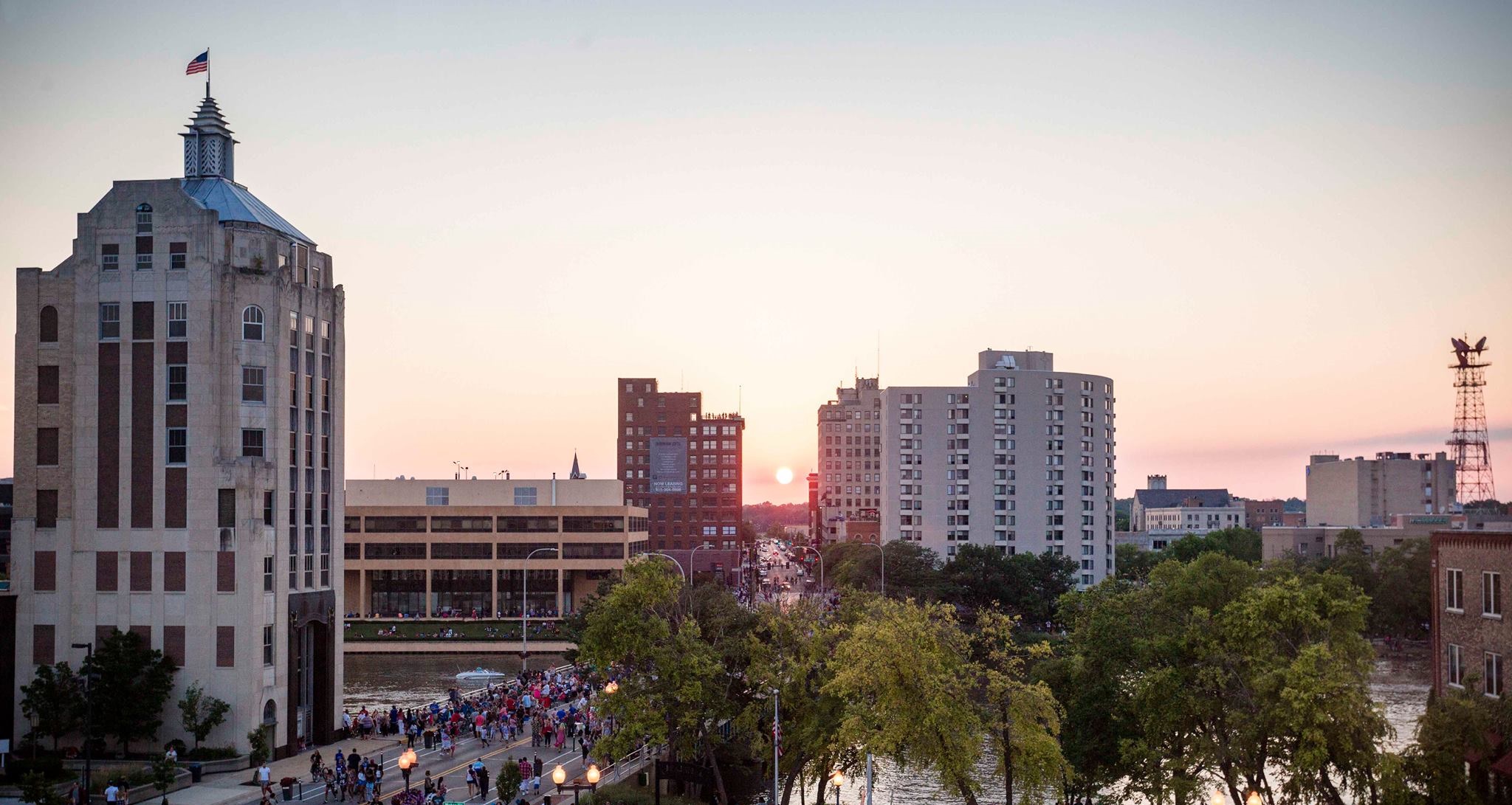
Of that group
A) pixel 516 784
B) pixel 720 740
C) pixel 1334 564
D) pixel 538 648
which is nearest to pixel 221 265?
pixel 516 784

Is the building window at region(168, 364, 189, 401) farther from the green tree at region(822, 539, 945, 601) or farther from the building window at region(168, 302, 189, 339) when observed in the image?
the green tree at region(822, 539, 945, 601)

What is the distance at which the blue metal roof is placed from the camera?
7050cm

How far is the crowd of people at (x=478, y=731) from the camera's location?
2296 inches

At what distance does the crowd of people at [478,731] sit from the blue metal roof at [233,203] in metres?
27.8

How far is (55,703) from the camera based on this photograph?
6303 centimetres

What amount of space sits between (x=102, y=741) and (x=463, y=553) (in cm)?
10369

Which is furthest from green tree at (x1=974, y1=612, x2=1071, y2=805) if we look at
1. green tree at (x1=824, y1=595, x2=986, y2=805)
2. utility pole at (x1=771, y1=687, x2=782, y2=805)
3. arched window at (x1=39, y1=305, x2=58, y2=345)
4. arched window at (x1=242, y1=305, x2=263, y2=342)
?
arched window at (x1=39, y1=305, x2=58, y2=345)

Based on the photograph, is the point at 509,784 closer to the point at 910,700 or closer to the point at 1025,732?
the point at 910,700

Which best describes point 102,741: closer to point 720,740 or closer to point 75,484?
point 75,484

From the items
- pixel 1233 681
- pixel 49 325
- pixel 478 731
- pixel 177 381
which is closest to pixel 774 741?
pixel 1233 681

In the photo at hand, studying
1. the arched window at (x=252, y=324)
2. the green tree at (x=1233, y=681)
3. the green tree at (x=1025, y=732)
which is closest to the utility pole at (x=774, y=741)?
the green tree at (x=1025, y=732)

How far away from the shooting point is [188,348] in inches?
2625

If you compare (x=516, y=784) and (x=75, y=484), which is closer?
(x=516, y=784)

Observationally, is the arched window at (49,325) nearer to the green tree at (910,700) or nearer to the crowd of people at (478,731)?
the crowd of people at (478,731)
